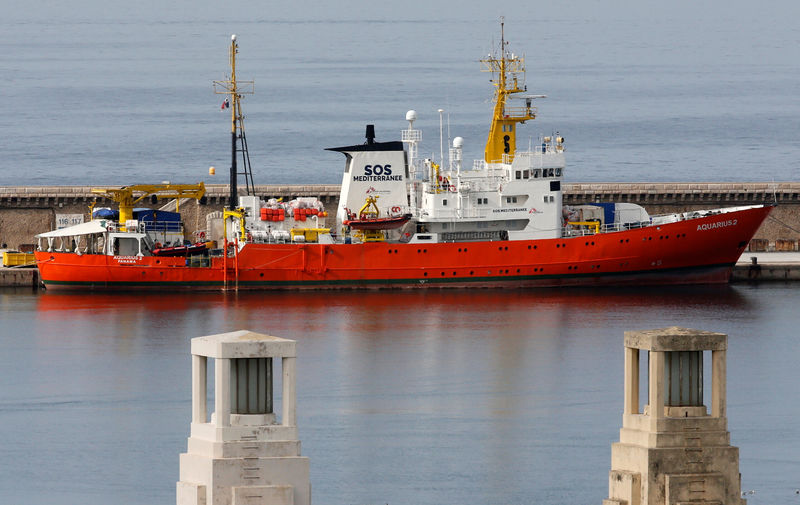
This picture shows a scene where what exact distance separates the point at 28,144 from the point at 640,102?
4353cm

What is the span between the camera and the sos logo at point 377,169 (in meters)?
50.8

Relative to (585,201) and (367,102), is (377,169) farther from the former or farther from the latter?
(367,102)

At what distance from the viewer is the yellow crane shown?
5025 cm

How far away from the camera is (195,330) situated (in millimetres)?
42094

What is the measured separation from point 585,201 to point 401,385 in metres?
22.9

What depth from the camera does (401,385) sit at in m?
34.2

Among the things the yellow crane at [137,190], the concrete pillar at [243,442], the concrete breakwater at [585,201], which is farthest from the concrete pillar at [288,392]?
the concrete breakwater at [585,201]

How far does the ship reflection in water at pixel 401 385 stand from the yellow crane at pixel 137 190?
9.67 feet

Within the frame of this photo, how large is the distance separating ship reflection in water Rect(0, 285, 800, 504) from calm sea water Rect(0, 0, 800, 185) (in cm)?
3484

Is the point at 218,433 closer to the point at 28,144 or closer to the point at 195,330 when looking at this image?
the point at 195,330

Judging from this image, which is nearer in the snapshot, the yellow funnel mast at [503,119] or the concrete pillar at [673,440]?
the concrete pillar at [673,440]

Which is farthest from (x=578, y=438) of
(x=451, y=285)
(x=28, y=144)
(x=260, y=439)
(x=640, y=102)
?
Answer: (x=640, y=102)

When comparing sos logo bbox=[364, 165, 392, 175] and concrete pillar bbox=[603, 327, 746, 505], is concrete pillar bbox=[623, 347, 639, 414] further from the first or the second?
sos logo bbox=[364, 165, 392, 175]

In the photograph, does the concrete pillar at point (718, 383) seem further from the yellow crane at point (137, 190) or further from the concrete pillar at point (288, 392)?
the yellow crane at point (137, 190)
